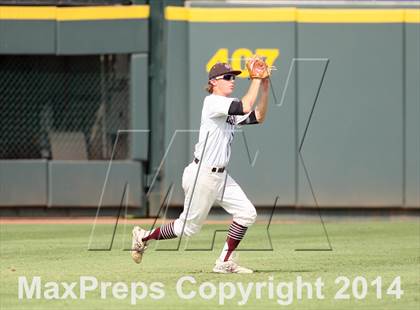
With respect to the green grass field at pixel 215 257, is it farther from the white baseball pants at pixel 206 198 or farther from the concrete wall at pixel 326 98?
the concrete wall at pixel 326 98

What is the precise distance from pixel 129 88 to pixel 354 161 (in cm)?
349

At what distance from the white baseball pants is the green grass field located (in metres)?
0.45

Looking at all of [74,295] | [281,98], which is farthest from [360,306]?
[281,98]

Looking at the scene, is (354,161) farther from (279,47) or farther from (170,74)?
(170,74)

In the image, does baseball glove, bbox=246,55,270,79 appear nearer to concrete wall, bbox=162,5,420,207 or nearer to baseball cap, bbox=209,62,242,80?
baseball cap, bbox=209,62,242,80

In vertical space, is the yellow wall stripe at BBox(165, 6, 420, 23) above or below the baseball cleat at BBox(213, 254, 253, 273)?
above

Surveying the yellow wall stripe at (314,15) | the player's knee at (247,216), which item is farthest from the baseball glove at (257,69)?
the yellow wall stripe at (314,15)

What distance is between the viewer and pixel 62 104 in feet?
54.0

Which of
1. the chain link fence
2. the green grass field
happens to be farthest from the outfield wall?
the green grass field

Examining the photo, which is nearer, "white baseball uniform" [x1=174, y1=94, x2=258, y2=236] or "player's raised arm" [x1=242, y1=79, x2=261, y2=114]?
"player's raised arm" [x1=242, y1=79, x2=261, y2=114]

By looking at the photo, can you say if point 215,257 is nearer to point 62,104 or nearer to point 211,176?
point 211,176

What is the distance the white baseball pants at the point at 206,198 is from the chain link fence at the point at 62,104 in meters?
7.00

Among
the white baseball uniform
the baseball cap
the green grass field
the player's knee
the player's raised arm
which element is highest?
the baseball cap

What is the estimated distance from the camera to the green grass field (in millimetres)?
7707
